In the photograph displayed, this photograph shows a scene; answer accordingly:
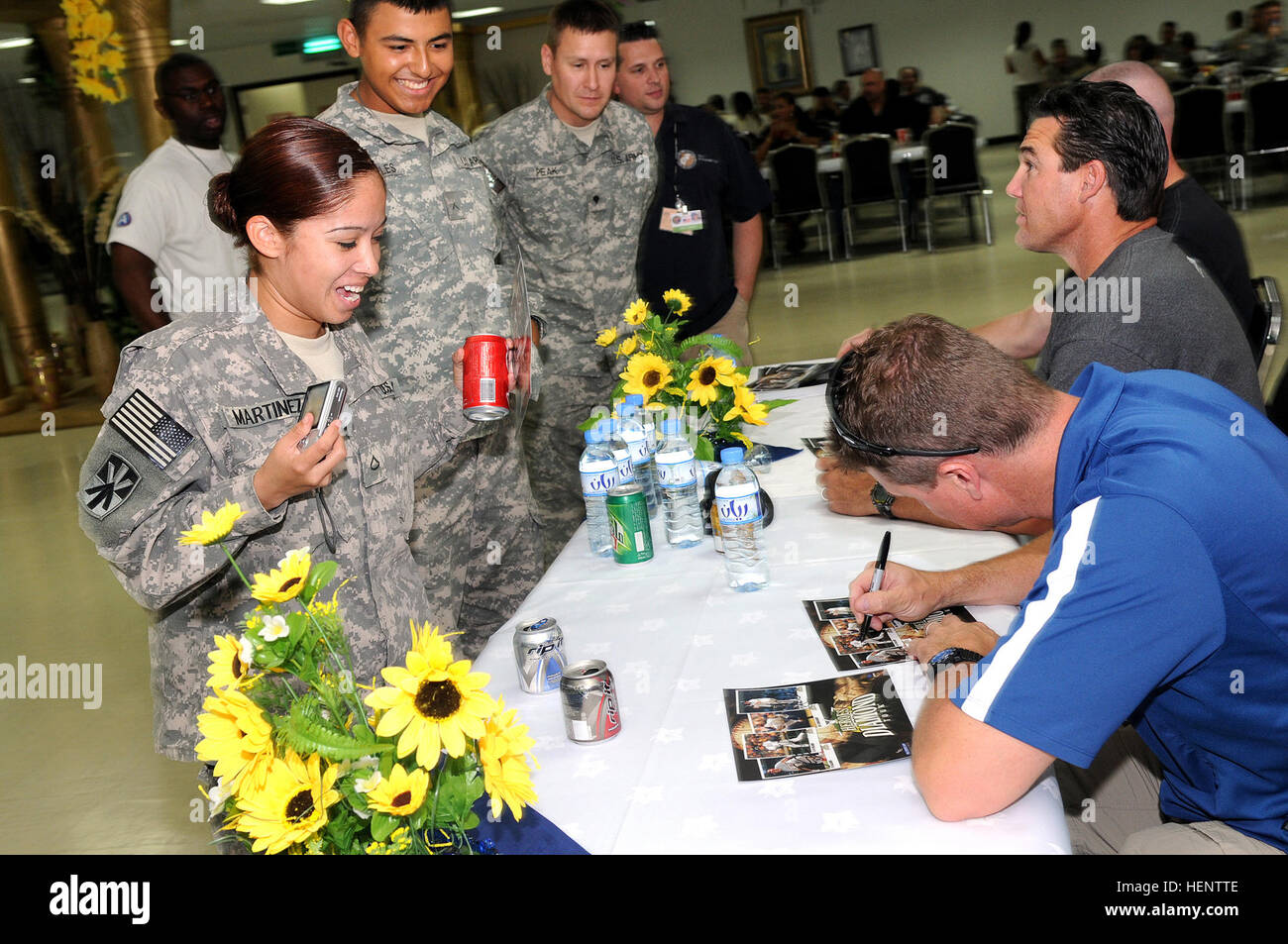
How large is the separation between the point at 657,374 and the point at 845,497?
525 mm

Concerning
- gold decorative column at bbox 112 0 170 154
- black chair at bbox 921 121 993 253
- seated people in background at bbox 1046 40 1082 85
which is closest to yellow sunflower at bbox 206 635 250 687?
gold decorative column at bbox 112 0 170 154

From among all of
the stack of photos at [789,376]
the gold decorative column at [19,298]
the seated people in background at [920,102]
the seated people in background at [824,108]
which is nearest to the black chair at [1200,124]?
the seated people in background at [920,102]

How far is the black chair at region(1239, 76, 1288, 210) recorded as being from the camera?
8602 mm

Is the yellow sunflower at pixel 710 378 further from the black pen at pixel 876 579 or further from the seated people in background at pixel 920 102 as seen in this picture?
the seated people in background at pixel 920 102

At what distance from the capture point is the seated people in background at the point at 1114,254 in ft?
6.26

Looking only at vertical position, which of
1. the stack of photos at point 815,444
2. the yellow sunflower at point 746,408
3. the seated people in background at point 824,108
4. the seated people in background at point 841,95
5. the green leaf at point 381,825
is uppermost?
the seated people in background at point 841,95

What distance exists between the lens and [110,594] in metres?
4.83

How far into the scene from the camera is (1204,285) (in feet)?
6.34

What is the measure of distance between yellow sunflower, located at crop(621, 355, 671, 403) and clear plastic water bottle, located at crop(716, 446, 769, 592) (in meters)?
0.53

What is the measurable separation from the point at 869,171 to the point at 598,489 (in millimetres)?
8284

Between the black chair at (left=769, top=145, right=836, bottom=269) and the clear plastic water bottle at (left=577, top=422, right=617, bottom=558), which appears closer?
the clear plastic water bottle at (left=577, top=422, right=617, bottom=558)

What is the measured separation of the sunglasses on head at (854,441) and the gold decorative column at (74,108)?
9.46 metres

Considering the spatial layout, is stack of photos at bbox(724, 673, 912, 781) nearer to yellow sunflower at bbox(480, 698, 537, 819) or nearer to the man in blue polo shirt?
the man in blue polo shirt
